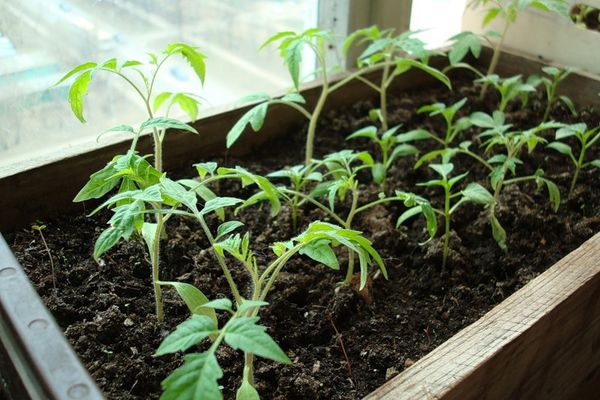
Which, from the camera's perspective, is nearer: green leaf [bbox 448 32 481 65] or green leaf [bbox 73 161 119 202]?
green leaf [bbox 73 161 119 202]

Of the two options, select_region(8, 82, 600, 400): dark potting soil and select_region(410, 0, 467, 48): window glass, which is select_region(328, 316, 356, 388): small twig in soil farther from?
select_region(410, 0, 467, 48): window glass

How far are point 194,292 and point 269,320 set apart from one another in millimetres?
188

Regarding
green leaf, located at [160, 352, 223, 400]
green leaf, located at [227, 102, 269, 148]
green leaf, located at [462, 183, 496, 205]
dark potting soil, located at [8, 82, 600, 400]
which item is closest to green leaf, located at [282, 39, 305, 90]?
green leaf, located at [227, 102, 269, 148]

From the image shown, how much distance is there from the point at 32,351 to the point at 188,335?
181 millimetres

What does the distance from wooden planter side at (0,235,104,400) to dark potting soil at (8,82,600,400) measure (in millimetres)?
139

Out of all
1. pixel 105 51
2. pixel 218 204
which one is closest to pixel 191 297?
pixel 218 204

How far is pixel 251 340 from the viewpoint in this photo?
63 centimetres

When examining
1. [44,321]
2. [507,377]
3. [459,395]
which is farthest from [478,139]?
[44,321]

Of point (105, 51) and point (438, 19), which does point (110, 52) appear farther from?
point (438, 19)

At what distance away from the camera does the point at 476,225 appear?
1.27 metres

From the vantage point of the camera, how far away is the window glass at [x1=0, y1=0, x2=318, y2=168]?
124 cm

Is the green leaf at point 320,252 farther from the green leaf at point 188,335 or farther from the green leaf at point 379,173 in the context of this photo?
the green leaf at point 379,173

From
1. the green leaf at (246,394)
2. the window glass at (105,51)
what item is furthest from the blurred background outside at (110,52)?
the green leaf at (246,394)

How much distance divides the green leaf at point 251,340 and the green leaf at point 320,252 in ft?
0.54
